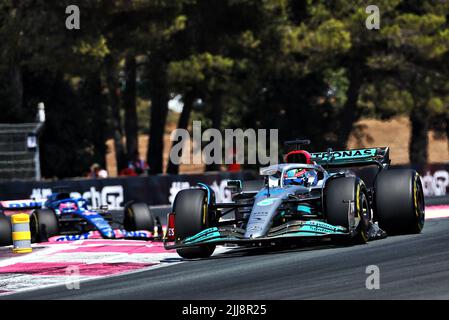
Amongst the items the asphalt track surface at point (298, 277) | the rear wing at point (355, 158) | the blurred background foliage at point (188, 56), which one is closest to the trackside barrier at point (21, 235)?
the asphalt track surface at point (298, 277)

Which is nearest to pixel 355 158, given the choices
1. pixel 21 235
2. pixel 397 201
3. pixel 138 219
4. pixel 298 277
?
pixel 397 201

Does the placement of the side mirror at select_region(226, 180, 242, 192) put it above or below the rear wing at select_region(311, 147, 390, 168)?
below

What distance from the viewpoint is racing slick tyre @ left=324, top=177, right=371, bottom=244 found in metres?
13.7

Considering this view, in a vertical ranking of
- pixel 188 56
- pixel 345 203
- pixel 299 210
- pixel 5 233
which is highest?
pixel 188 56

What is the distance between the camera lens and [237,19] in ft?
133

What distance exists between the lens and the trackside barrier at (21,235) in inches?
712

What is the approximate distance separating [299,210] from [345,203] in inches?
36.0

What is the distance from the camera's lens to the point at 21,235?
18094 mm

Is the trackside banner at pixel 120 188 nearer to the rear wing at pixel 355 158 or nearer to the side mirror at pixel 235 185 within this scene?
the rear wing at pixel 355 158

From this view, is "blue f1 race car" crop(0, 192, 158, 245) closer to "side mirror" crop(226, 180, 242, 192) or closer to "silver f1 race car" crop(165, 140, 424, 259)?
"side mirror" crop(226, 180, 242, 192)

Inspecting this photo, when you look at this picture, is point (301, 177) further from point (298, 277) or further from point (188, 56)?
point (188, 56)

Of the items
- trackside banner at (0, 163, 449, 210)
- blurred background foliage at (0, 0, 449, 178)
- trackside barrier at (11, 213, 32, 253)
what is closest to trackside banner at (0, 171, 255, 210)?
trackside banner at (0, 163, 449, 210)

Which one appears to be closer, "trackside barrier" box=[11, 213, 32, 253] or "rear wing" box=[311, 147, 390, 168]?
"rear wing" box=[311, 147, 390, 168]
